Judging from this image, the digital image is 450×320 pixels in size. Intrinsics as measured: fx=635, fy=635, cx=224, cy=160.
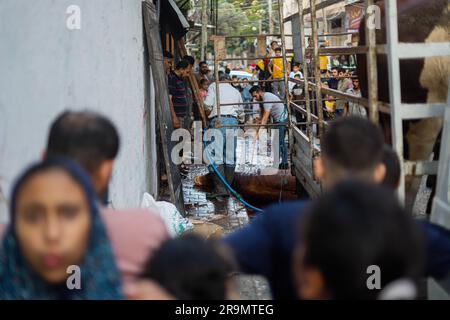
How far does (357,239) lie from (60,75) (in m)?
2.62

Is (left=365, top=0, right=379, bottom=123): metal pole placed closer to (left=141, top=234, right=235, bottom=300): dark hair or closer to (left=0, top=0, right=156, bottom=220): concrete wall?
(left=0, top=0, right=156, bottom=220): concrete wall

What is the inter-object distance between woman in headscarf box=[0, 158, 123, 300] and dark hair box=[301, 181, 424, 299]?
1.96 feet

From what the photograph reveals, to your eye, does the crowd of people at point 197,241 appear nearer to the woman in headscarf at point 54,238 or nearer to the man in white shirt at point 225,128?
the woman in headscarf at point 54,238

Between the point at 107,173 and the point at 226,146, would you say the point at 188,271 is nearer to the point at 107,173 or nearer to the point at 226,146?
the point at 107,173

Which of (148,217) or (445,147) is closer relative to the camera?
(148,217)

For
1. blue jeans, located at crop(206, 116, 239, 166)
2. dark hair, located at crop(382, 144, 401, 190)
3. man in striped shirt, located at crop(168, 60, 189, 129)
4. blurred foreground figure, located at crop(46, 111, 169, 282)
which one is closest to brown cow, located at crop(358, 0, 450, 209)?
dark hair, located at crop(382, 144, 401, 190)

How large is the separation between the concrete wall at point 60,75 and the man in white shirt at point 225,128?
10.0 ft

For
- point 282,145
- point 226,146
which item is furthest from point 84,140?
point 282,145
